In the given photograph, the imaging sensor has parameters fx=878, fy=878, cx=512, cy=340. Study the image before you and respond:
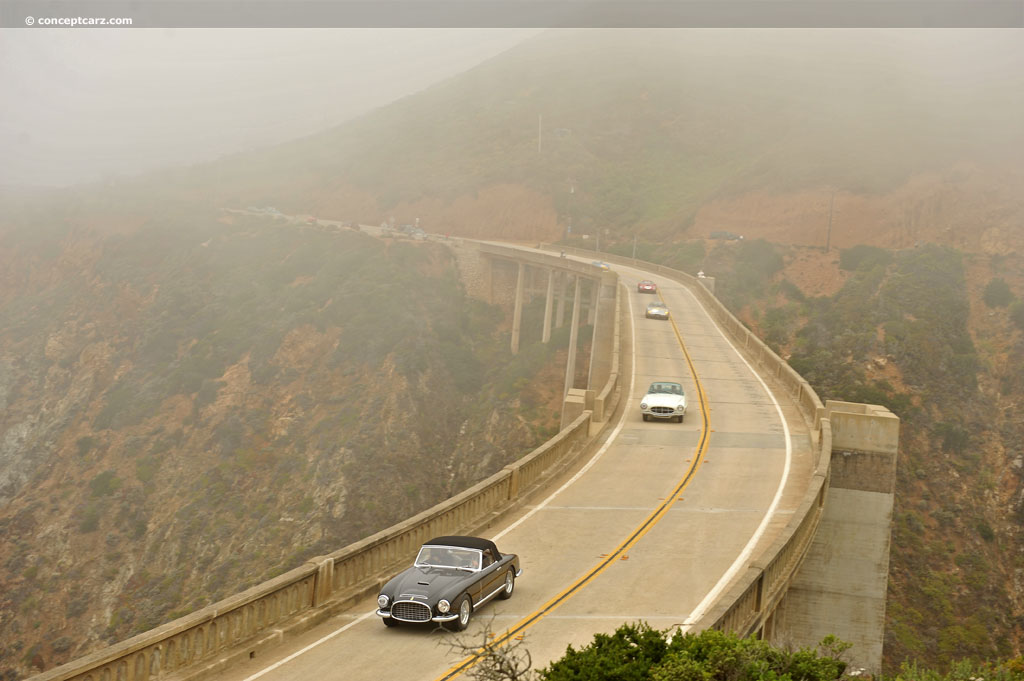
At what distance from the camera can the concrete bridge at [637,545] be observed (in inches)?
471

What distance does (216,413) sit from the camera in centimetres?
5609

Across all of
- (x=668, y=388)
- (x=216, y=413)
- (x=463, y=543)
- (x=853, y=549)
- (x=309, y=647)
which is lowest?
(x=216, y=413)

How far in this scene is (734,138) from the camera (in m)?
128

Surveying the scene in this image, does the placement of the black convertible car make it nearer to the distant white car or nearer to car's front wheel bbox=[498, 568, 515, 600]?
car's front wheel bbox=[498, 568, 515, 600]

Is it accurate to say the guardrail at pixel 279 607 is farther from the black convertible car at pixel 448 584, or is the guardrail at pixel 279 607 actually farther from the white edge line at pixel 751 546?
the white edge line at pixel 751 546

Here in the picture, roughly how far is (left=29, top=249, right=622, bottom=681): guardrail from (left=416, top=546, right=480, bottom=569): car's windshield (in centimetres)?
137

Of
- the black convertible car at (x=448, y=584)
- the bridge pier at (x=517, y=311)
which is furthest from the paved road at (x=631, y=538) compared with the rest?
the bridge pier at (x=517, y=311)

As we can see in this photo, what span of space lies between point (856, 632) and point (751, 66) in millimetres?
151901

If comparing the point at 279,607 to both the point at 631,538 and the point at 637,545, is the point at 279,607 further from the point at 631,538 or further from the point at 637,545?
the point at 631,538

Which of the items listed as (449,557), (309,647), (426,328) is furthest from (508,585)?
(426,328)

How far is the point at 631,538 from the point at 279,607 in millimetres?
7964

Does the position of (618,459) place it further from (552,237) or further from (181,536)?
(552,237)

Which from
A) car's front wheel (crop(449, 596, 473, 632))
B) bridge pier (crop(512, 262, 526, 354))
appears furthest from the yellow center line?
bridge pier (crop(512, 262, 526, 354))

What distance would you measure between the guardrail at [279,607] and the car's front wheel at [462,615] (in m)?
2.19
